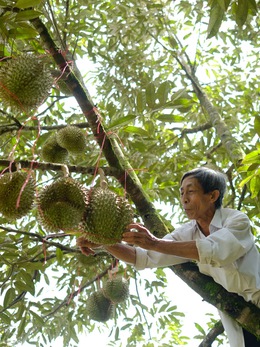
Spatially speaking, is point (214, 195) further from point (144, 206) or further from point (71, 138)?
point (71, 138)

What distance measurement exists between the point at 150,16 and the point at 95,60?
0.60 metres

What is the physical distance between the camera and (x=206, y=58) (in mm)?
4445

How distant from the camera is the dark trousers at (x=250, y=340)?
194cm

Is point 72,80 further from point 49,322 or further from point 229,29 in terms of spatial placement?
point 229,29

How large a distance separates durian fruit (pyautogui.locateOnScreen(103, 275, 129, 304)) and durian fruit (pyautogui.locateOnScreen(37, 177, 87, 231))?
1.13 metres

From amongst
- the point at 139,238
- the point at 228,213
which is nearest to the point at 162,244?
the point at 139,238

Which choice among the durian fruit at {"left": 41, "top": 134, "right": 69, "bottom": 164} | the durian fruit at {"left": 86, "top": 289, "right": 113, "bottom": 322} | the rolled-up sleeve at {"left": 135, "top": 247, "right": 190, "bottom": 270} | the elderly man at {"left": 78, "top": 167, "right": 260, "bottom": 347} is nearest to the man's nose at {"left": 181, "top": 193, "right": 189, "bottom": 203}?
the elderly man at {"left": 78, "top": 167, "right": 260, "bottom": 347}

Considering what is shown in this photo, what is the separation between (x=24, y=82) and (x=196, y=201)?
95 centimetres

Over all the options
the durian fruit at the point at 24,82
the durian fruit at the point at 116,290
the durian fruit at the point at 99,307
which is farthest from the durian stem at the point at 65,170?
the durian fruit at the point at 99,307

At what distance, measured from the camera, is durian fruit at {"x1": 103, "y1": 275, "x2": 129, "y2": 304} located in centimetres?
274

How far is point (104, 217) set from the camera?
1.63 metres

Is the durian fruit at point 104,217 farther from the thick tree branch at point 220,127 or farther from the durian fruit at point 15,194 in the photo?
the thick tree branch at point 220,127

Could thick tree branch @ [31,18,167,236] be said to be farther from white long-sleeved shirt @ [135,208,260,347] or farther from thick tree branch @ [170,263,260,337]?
thick tree branch @ [170,263,260,337]

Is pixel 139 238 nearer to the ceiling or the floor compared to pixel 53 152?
nearer to the floor
